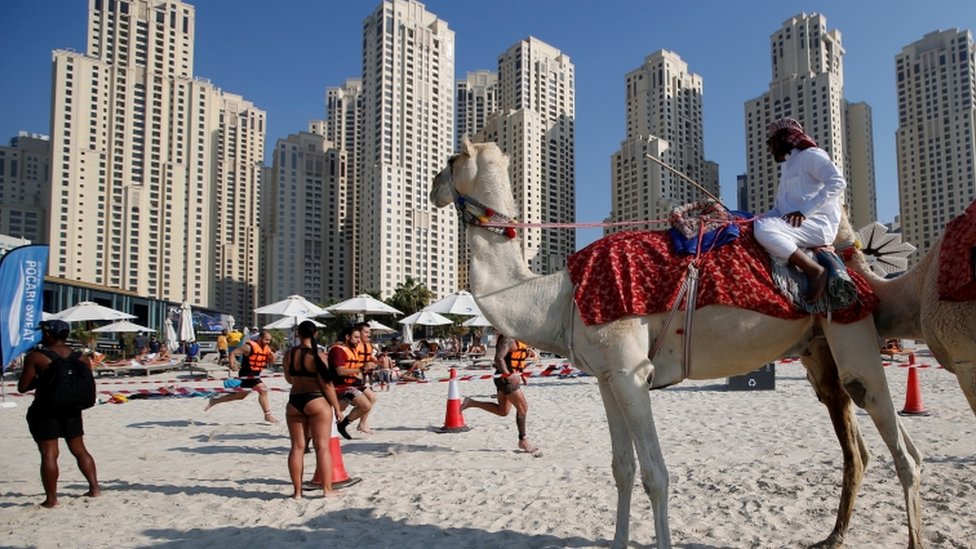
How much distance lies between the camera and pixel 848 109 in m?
96.7

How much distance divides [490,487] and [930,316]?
4889 mm

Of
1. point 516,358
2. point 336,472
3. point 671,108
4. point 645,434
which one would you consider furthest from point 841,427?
point 671,108

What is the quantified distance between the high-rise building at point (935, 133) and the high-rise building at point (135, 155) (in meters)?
96.2

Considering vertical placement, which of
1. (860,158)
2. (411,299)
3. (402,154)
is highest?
(402,154)

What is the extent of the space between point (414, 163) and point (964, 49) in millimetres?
76065

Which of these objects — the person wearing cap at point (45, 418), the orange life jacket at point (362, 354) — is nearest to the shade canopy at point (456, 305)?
the orange life jacket at point (362, 354)

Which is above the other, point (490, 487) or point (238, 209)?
point (238, 209)

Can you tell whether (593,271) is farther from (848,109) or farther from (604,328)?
(848,109)

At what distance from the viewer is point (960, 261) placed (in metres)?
3.67

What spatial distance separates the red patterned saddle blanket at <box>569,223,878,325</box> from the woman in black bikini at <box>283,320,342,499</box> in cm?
405

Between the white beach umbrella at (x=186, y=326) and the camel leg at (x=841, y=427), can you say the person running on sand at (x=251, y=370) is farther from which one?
the white beach umbrella at (x=186, y=326)

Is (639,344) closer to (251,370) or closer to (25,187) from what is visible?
(251,370)


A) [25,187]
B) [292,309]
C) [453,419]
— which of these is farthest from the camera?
[25,187]

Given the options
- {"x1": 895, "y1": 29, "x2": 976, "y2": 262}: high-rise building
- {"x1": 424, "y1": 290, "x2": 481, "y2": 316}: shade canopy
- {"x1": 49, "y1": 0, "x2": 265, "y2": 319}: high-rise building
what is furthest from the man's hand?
{"x1": 895, "y1": 29, "x2": 976, "y2": 262}: high-rise building
